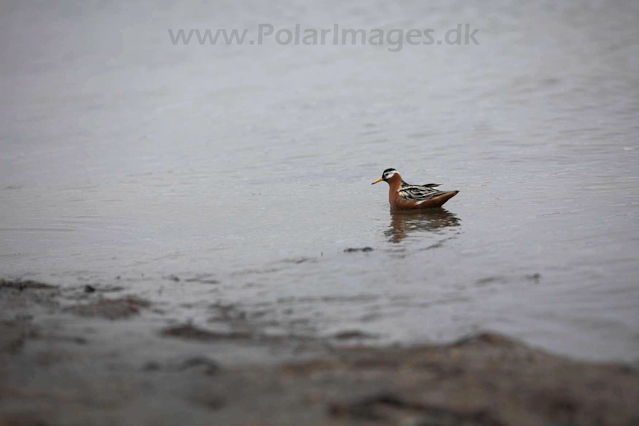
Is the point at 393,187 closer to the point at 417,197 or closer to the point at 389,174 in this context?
the point at 389,174

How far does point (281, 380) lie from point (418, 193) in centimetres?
749

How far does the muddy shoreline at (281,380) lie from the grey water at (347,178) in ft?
1.81

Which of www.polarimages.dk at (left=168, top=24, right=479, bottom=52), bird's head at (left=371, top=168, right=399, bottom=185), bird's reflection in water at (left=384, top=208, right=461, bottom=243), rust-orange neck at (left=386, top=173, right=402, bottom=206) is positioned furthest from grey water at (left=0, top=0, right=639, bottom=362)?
www.polarimages.dk at (left=168, top=24, right=479, bottom=52)

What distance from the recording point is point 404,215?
12.1 meters

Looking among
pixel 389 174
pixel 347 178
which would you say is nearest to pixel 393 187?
pixel 389 174

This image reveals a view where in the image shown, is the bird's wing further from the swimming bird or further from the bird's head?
the bird's head

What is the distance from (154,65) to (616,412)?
30416 millimetres

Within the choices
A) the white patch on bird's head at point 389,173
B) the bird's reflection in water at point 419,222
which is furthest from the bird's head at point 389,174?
the bird's reflection in water at point 419,222

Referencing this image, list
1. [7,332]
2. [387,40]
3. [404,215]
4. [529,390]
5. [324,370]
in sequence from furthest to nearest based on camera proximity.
Answer: [387,40] → [404,215] → [7,332] → [324,370] → [529,390]

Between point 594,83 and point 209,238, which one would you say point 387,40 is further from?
point 209,238

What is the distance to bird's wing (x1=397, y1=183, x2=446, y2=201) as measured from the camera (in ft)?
40.2

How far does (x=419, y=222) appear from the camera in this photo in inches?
455

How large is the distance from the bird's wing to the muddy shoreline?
20.2 feet

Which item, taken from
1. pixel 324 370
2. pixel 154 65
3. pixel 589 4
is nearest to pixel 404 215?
pixel 324 370
